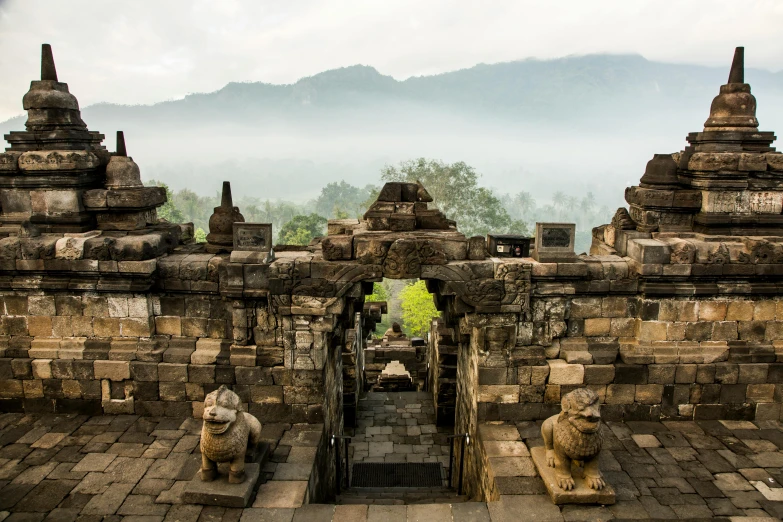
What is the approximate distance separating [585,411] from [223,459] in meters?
3.71

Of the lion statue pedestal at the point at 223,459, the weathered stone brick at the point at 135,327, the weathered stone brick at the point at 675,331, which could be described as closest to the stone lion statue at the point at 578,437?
the weathered stone brick at the point at 675,331

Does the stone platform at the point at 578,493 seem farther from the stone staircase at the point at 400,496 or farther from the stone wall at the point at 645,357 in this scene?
the stone staircase at the point at 400,496

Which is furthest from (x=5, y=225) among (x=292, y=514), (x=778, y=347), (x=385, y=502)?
(x=778, y=347)

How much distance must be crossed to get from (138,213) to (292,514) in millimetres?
4504

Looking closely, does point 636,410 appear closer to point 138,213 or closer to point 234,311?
point 234,311

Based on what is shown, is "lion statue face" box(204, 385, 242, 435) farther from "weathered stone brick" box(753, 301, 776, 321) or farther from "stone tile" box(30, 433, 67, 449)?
"weathered stone brick" box(753, 301, 776, 321)

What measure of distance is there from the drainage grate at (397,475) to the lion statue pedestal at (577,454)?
3.32 metres

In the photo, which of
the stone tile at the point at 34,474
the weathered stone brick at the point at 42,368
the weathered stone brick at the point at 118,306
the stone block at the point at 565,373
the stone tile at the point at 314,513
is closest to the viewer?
the stone tile at the point at 314,513

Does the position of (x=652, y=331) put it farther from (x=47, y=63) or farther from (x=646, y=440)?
(x=47, y=63)

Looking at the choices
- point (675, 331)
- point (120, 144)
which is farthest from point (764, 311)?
point (120, 144)

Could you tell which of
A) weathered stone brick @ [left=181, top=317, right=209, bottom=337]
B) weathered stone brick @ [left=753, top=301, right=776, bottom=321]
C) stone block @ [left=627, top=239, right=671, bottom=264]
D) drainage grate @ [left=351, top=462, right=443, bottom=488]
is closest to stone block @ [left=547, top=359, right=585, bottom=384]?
stone block @ [left=627, top=239, right=671, bottom=264]

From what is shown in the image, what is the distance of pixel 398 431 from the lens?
10.3 meters

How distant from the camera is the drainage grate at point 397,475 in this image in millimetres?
8656

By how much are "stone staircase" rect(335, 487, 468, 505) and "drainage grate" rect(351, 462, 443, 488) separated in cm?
26
